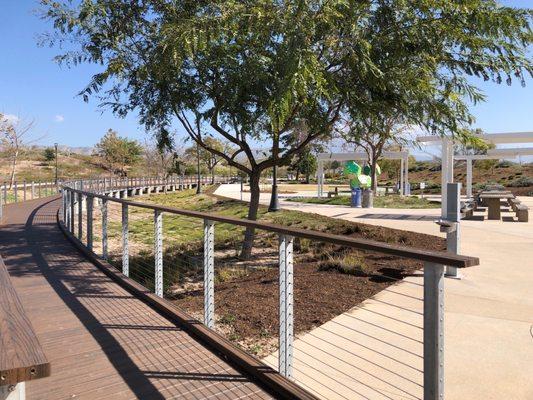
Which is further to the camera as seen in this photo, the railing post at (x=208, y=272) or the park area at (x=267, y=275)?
the park area at (x=267, y=275)

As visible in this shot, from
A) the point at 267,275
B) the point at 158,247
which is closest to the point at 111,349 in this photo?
the point at 158,247

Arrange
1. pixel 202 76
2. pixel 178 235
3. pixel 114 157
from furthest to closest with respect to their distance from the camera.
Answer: pixel 114 157 → pixel 178 235 → pixel 202 76

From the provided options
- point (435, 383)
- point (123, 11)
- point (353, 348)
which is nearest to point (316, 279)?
point (353, 348)

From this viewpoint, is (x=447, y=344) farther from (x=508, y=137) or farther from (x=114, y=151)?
(x=114, y=151)

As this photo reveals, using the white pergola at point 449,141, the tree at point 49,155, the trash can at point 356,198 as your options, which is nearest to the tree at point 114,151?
the tree at point 49,155

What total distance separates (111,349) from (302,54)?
5.03 metres

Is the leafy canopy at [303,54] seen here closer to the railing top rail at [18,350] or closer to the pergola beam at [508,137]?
the railing top rail at [18,350]

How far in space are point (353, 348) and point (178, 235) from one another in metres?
10.2

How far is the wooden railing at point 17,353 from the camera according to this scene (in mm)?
1450

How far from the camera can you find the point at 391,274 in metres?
8.07

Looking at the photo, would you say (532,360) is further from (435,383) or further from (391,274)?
(391,274)

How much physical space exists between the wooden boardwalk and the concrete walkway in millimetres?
980

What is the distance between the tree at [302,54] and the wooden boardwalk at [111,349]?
11.4 ft

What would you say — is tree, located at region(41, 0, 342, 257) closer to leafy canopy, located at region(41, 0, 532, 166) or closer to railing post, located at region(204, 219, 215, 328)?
leafy canopy, located at region(41, 0, 532, 166)
